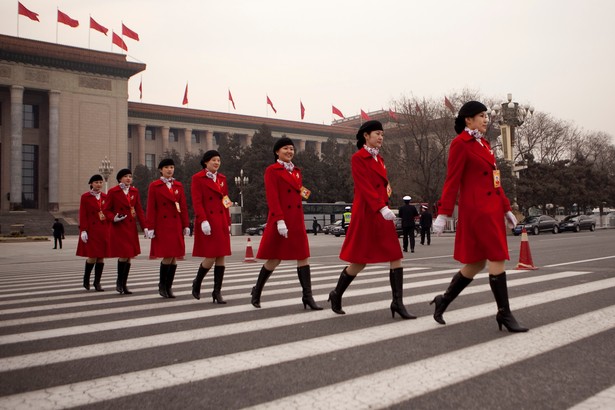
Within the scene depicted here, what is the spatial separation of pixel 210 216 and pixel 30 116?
59.0 meters

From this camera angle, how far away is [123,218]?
328 inches

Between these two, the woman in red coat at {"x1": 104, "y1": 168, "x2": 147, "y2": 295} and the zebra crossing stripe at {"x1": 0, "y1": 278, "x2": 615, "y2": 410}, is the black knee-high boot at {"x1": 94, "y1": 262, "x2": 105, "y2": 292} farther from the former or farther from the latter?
the zebra crossing stripe at {"x1": 0, "y1": 278, "x2": 615, "y2": 410}

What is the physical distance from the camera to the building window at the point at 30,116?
58344 millimetres

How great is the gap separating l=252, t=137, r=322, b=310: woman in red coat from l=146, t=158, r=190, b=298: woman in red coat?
1.73m

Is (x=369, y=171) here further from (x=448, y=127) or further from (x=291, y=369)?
(x=448, y=127)

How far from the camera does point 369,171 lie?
5324mm

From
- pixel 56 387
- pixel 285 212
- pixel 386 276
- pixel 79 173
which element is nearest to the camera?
pixel 56 387

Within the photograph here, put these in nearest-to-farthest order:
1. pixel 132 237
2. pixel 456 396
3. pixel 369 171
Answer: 1. pixel 456 396
2. pixel 369 171
3. pixel 132 237

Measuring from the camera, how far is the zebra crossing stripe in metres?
2.91

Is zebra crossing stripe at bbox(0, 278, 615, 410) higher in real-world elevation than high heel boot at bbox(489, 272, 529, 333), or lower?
lower

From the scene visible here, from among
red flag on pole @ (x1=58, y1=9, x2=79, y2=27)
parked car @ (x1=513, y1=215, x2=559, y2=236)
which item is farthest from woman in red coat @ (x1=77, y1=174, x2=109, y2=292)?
red flag on pole @ (x1=58, y1=9, x2=79, y2=27)

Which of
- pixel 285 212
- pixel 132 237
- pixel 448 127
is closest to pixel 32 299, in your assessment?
pixel 132 237

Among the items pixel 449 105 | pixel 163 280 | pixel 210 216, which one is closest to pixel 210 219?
pixel 210 216

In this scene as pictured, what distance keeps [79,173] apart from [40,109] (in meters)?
8.15
